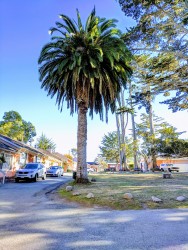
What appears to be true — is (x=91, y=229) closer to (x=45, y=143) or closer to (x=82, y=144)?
(x=82, y=144)

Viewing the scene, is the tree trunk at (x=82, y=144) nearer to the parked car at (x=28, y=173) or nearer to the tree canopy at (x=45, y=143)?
the parked car at (x=28, y=173)

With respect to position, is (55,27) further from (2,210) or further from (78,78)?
(2,210)

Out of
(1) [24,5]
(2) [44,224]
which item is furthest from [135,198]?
(1) [24,5]

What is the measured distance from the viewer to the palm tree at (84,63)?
559 inches

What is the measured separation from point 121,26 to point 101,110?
627 centimetres

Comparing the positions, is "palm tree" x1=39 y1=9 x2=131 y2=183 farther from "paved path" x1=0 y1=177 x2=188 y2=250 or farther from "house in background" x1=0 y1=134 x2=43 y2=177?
"house in background" x1=0 y1=134 x2=43 y2=177

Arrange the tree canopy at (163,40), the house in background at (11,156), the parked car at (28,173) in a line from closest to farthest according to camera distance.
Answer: the tree canopy at (163,40) → the parked car at (28,173) → the house in background at (11,156)

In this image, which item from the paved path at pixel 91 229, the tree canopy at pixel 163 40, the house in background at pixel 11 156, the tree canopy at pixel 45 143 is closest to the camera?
the paved path at pixel 91 229

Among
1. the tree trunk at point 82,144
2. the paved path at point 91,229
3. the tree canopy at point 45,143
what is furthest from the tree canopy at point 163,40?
the tree canopy at point 45,143

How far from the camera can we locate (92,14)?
49.6ft

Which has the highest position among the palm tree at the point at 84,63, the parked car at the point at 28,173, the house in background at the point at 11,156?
the palm tree at the point at 84,63

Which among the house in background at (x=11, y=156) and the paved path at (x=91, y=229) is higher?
the house in background at (x=11, y=156)

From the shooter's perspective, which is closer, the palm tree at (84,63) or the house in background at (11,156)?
the palm tree at (84,63)

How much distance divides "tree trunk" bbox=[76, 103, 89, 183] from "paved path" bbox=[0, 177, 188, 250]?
654 centimetres
